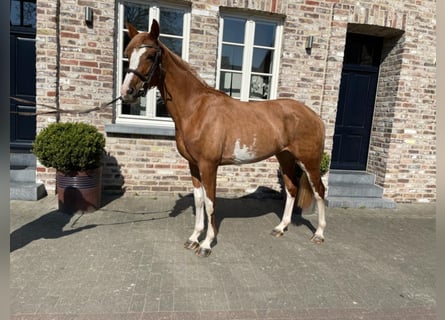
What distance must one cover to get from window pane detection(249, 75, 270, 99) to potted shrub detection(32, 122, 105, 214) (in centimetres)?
294

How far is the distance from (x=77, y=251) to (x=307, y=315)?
101 inches

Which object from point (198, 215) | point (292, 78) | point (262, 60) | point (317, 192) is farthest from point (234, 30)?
point (198, 215)

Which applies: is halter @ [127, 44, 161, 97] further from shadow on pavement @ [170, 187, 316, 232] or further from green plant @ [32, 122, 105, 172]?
shadow on pavement @ [170, 187, 316, 232]

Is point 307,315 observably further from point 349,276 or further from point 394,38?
point 394,38

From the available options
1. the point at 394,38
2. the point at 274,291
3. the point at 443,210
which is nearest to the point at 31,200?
the point at 274,291

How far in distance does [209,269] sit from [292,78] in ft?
13.1

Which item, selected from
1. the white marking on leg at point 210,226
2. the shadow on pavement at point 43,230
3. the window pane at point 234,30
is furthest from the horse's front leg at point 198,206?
the window pane at point 234,30

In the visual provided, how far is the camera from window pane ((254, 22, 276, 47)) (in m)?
6.03

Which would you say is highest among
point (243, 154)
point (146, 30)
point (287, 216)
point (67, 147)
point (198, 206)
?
point (146, 30)

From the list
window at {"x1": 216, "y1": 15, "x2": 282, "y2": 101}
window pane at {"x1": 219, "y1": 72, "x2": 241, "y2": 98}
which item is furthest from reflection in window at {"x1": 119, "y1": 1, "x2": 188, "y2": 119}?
window pane at {"x1": 219, "y1": 72, "x2": 241, "y2": 98}

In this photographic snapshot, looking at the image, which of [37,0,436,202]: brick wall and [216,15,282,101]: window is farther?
[216,15,282,101]: window

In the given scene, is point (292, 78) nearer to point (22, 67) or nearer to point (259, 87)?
point (259, 87)

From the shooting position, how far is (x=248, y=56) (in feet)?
19.7

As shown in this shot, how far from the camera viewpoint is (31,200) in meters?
5.21
